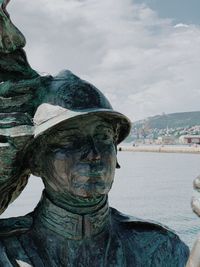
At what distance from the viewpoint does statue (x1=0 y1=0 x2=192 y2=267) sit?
273 centimetres

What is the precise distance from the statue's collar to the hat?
356mm

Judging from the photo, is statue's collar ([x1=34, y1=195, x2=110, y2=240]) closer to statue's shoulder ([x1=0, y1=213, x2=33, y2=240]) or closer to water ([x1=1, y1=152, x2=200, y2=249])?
statue's shoulder ([x1=0, y1=213, x2=33, y2=240])

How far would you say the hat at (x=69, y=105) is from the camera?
271 centimetres

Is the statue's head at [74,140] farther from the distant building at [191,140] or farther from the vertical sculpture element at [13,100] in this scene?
the distant building at [191,140]

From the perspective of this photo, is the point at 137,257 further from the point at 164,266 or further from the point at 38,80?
the point at 38,80

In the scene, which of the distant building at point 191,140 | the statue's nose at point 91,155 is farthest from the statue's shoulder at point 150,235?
the distant building at point 191,140

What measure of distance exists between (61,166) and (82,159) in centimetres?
10

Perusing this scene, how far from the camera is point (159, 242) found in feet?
9.77

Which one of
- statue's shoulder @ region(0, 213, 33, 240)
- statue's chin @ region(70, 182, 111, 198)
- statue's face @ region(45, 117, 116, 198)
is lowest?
statue's shoulder @ region(0, 213, 33, 240)

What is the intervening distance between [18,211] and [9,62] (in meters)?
10.1

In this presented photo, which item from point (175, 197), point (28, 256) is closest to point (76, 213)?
point (28, 256)

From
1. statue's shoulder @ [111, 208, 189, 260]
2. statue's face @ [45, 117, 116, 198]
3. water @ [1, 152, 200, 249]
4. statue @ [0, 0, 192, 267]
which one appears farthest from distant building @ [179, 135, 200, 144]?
statue's face @ [45, 117, 116, 198]

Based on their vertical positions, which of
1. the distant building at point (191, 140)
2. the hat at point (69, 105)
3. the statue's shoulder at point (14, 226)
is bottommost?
the statue's shoulder at point (14, 226)

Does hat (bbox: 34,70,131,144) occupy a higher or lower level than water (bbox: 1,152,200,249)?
higher
